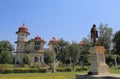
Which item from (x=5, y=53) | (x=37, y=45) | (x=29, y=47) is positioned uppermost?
(x=37, y=45)

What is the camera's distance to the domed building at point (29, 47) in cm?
6216

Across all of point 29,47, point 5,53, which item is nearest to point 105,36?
point 29,47

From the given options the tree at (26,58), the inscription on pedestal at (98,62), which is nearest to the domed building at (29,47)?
the tree at (26,58)

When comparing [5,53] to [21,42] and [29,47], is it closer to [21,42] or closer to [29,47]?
[21,42]

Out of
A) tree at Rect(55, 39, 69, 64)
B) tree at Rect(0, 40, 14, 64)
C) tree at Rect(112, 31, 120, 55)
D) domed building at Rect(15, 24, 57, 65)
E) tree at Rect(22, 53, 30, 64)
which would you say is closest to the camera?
tree at Rect(55, 39, 69, 64)

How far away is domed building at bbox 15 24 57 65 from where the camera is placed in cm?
6216

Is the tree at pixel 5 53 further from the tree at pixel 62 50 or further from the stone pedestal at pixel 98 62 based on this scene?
the stone pedestal at pixel 98 62

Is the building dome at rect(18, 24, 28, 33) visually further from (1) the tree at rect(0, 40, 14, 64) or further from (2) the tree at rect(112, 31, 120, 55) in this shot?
(2) the tree at rect(112, 31, 120, 55)

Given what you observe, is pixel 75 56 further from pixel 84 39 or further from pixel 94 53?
pixel 94 53

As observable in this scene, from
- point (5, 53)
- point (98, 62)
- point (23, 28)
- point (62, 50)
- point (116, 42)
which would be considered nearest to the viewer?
point (98, 62)

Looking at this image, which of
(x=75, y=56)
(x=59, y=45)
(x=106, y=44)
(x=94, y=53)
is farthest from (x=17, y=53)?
(x=94, y=53)

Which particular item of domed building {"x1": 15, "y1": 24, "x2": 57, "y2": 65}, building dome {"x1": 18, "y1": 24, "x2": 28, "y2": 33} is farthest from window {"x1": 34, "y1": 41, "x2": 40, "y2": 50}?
building dome {"x1": 18, "y1": 24, "x2": 28, "y2": 33}

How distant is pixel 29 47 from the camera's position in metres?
63.2

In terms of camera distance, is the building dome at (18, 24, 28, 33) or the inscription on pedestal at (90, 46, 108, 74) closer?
the inscription on pedestal at (90, 46, 108, 74)
